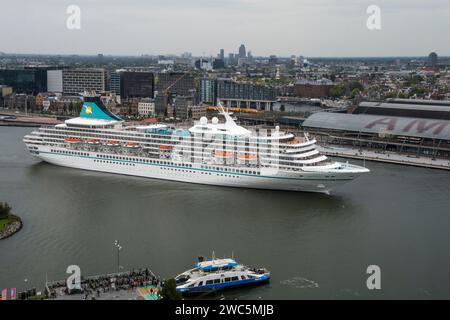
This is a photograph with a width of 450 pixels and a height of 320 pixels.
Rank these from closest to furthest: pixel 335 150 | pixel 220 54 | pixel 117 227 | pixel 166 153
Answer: pixel 117 227
pixel 166 153
pixel 335 150
pixel 220 54

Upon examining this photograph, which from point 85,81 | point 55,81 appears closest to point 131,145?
point 85,81

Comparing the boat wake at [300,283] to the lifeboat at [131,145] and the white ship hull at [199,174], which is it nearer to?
the white ship hull at [199,174]

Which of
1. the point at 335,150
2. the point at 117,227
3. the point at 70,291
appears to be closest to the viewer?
the point at 70,291

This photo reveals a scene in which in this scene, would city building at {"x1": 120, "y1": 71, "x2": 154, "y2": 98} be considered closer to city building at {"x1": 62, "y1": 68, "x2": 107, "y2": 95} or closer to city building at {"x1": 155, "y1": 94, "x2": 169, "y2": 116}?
city building at {"x1": 62, "y1": 68, "x2": 107, "y2": 95}

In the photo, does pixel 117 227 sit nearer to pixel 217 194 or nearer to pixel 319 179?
pixel 217 194

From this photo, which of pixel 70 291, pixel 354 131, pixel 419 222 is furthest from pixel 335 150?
pixel 70 291

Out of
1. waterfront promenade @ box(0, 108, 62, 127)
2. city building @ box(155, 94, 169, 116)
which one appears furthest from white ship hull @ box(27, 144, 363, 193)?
city building @ box(155, 94, 169, 116)
